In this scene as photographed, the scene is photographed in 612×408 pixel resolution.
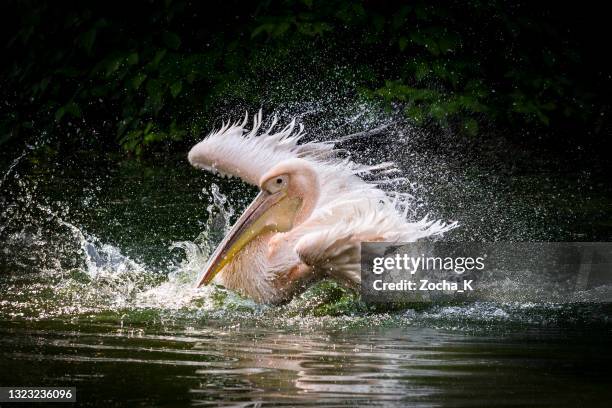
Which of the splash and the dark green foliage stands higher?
the dark green foliage

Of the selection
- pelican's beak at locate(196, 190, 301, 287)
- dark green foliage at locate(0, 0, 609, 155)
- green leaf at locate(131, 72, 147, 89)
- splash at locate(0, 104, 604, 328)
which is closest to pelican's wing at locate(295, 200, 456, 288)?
splash at locate(0, 104, 604, 328)

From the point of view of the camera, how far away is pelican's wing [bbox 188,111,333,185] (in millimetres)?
6039

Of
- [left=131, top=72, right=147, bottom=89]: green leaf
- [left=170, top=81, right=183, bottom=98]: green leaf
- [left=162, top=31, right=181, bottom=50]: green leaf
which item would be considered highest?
[left=162, top=31, right=181, bottom=50]: green leaf

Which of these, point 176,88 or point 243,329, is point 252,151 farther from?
point 176,88

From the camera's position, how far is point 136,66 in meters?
10.0

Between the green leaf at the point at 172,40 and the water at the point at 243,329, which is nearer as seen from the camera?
the water at the point at 243,329

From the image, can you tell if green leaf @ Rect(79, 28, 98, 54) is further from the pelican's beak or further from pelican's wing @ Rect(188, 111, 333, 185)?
the pelican's beak

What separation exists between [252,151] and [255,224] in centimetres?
54

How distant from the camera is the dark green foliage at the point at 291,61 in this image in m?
9.73

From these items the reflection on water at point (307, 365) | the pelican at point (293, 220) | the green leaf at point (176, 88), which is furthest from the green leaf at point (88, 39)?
the reflection on water at point (307, 365)

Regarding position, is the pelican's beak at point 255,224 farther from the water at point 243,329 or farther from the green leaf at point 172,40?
the green leaf at point 172,40

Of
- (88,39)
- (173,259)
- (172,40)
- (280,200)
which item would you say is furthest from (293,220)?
(88,39)

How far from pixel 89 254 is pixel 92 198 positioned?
223 centimetres

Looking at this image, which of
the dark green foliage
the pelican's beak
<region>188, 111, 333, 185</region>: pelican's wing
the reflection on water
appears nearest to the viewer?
the reflection on water
